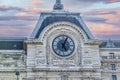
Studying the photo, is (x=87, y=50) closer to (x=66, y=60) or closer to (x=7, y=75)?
(x=66, y=60)

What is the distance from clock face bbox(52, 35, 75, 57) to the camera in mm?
96625

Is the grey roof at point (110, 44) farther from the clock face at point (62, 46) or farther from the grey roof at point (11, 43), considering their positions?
the grey roof at point (11, 43)

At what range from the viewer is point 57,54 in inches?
3799

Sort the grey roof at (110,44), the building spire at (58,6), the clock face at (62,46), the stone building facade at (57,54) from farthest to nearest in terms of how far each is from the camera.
→ the grey roof at (110,44), the building spire at (58,6), the clock face at (62,46), the stone building facade at (57,54)

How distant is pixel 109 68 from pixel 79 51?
658 centimetres

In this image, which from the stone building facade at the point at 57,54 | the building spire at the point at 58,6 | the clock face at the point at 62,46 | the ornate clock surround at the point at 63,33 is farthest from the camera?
the building spire at the point at 58,6

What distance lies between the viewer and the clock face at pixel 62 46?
96625 mm

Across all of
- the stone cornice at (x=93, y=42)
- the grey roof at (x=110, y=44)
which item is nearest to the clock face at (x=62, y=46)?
the stone cornice at (x=93, y=42)

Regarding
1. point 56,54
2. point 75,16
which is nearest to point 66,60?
point 56,54

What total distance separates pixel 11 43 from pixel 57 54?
9.59 m

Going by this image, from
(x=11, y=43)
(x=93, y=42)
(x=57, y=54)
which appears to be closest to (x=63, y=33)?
(x=57, y=54)

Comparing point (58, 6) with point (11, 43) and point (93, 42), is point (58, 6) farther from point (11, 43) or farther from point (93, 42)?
point (11, 43)

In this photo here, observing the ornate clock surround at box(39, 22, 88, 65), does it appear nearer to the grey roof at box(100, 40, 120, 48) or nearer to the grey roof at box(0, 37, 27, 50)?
the grey roof at box(100, 40, 120, 48)

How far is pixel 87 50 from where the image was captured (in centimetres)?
9681
